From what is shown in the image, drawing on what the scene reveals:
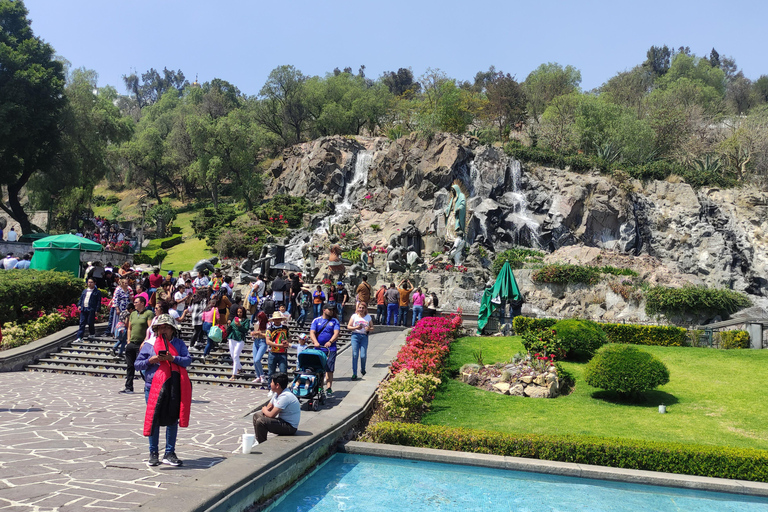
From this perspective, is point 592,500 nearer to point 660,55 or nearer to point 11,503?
point 11,503

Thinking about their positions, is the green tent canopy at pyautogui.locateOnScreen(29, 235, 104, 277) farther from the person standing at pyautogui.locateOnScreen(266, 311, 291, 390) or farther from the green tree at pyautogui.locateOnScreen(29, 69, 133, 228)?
the green tree at pyautogui.locateOnScreen(29, 69, 133, 228)

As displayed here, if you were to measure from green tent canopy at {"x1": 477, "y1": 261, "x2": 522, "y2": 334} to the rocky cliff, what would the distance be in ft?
33.2

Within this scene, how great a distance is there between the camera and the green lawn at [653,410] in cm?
1016

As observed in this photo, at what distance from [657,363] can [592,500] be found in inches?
213

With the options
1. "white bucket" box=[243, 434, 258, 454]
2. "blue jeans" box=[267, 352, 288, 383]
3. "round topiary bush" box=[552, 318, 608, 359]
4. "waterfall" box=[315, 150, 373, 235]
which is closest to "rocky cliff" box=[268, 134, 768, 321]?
"waterfall" box=[315, 150, 373, 235]

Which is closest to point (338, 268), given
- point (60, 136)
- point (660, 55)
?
point (60, 136)

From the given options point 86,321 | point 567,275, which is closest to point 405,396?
point 86,321

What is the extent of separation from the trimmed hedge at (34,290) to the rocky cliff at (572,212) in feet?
62.3

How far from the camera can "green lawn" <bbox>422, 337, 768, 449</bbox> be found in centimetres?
1016

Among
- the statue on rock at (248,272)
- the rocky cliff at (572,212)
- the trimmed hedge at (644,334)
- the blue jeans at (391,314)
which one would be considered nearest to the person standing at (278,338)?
the blue jeans at (391,314)

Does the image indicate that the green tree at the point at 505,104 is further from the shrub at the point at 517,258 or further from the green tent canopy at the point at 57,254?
the green tent canopy at the point at 57,254

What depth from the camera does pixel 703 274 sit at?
34.9 meters

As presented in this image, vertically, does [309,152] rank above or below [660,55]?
below

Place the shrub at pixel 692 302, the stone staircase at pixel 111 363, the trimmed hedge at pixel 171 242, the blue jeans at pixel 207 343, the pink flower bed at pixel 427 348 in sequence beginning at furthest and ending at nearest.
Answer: the trimmed hedge at pixel 171 242, the shrub at pixel 692 302, the blue jeans at pixel 207 343, the stone staircase at pixel 111 363, the pink flower bed at pixel 427 348
